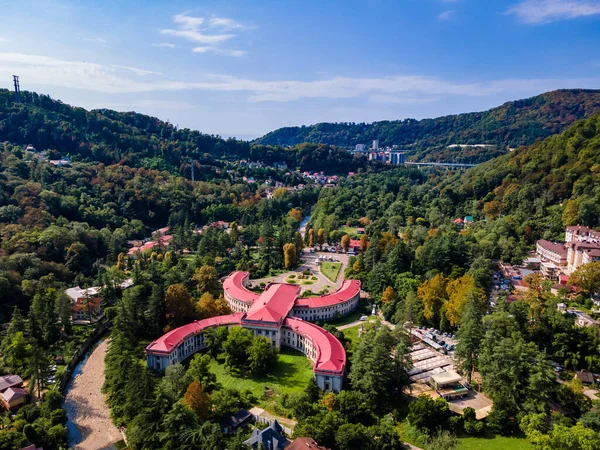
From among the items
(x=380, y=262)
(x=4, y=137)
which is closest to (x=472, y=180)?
(x=380, y=262)

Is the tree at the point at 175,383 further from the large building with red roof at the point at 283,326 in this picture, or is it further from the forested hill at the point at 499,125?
the forested hill at the point at 499,125

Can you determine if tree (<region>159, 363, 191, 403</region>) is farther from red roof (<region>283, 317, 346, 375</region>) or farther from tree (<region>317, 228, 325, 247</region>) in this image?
tree (<region>317, 228, 325, 247</region>)

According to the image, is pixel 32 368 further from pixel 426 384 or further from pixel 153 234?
pixel 153 234

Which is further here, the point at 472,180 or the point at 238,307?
the point at 472,180

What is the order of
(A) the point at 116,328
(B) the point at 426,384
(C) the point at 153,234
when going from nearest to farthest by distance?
(B) the point at 426,384 → (A) the point at 116,328 → (C) the point at 153,234

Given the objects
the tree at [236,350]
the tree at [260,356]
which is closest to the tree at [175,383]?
the tree at [236,350]

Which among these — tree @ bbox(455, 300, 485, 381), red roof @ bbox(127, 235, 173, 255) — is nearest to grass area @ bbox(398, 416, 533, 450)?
tree @ bbox(455, 300, 485, 381)
